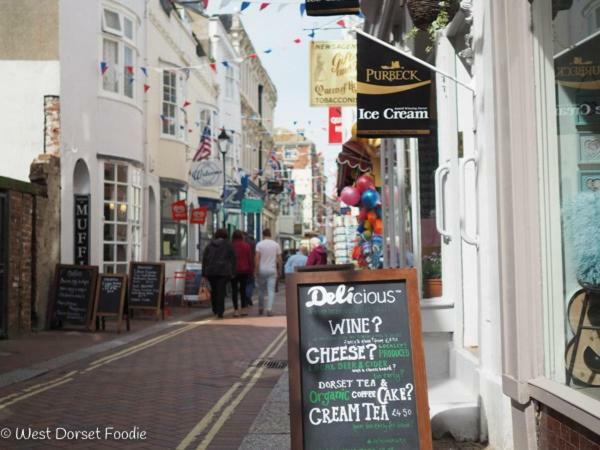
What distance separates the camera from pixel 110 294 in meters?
13.2

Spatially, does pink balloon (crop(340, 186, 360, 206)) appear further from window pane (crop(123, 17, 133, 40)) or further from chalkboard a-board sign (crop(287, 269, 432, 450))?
chalkboard a-board sign (crop(287, 269, 432, 450))

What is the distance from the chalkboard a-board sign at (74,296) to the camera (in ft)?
43.5

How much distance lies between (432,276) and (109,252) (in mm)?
11360

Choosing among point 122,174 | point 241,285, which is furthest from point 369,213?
point 122,174

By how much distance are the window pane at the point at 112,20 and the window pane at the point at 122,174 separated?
308 centimetres

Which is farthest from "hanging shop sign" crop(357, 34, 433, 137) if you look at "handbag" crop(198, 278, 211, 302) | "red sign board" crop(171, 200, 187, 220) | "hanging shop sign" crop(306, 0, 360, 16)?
"red sign board" crop(171, 200, 187, 220)

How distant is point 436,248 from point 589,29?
12.7 feet

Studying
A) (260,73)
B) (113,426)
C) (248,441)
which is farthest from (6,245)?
(260,73)

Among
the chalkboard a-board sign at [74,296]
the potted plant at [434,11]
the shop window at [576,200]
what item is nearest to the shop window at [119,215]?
the chalkboard a-board sign at [74,296]

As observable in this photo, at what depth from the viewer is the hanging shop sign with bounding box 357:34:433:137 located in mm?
6773

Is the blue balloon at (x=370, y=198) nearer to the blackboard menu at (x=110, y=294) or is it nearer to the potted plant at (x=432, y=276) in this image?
the blackboard menu at (x=110, y=294)

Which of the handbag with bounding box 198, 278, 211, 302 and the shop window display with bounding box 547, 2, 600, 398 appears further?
the handbag with bounding box 198, 278, 211, 302

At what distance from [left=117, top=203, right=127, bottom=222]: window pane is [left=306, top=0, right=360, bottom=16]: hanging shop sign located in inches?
438

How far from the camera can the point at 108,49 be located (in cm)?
1777
